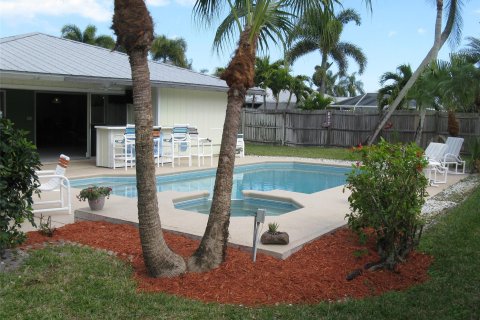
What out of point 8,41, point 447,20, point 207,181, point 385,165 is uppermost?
point 447,20

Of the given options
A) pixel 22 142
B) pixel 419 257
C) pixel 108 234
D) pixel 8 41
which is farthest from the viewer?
pixel 8 41

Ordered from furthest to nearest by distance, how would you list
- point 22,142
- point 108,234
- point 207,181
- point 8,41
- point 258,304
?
point 8,41
point 207,181
point 108,234
point 22,142
point 258,304

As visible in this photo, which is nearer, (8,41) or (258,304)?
(258,304)

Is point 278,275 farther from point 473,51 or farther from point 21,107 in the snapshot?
point 473,51

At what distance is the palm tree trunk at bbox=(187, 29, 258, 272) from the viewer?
5.04m

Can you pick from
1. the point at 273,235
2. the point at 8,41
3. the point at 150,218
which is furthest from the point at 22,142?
the point at 8,41

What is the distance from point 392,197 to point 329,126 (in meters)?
19.3

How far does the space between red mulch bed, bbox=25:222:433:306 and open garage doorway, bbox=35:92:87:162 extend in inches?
644

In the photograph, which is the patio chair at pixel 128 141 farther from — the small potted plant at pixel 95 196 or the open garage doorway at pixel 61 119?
the open garage doorway at pixel 61 119

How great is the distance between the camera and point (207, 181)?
1373cm

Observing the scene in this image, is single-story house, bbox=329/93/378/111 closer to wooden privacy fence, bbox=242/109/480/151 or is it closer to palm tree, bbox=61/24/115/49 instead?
wooden privacy fence, bbox=242/109/480/151

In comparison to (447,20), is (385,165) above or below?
below

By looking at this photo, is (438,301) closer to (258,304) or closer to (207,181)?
(258,304)

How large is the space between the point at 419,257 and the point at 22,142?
194 inches
